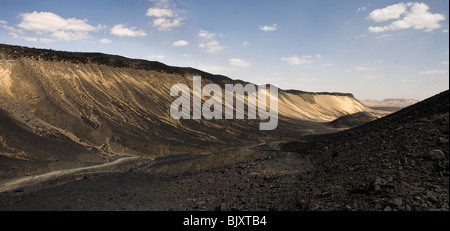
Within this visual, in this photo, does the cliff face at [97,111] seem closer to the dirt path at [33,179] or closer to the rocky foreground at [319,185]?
the dirt path at [33,179]

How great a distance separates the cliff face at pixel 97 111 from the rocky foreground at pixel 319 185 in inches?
398

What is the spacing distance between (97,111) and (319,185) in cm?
2325

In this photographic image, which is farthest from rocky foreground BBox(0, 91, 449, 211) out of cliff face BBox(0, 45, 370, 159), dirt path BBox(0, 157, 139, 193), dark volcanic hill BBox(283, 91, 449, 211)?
cliff face BBox(0, 45, 370, 159)

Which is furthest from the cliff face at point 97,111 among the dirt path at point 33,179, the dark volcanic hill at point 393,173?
the dark volcanic hill at point 393,173

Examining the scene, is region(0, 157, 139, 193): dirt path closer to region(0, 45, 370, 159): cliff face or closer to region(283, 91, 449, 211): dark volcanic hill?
region(0, 45, 370, 159): cliff face

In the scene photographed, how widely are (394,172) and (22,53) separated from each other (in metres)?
35.5

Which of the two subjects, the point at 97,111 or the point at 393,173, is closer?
the point at 393,173

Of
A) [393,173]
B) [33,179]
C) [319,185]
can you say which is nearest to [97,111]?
[33,179]

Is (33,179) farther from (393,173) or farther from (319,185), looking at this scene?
(393,173)

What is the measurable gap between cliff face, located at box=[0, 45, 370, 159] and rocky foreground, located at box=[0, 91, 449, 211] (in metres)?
10.1

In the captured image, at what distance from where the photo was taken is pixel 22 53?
92.2 ft

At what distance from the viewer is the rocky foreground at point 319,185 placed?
5883mm

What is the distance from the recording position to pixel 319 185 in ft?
25.0

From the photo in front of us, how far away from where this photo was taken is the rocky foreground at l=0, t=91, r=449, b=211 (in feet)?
19.3
